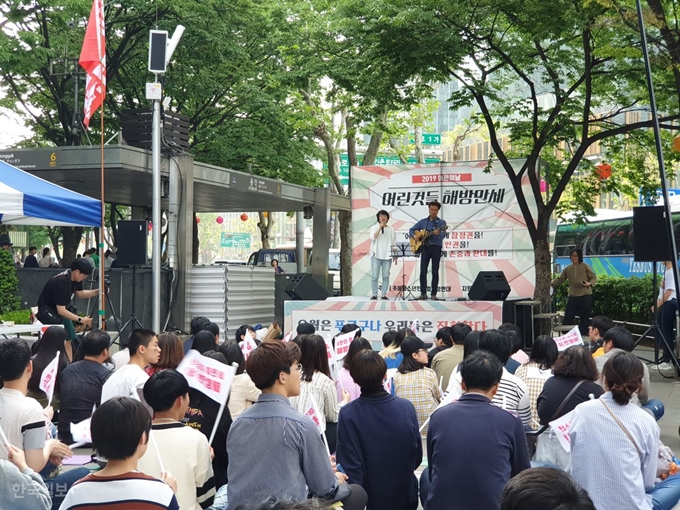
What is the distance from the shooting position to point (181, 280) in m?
17.1

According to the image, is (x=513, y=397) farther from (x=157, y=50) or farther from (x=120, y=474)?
(x=157, y=50)

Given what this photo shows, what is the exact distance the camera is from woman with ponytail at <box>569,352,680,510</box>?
461 cm

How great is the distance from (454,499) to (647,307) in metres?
17.5

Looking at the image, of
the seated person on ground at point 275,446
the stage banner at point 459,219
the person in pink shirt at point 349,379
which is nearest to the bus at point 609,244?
the stage banner at point 459,219

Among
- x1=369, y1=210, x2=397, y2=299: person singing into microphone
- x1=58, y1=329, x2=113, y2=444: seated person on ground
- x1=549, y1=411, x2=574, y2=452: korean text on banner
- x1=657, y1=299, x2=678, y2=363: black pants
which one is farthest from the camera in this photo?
x1=369, y1=210, x2=397, y2=299: person singing into microphone

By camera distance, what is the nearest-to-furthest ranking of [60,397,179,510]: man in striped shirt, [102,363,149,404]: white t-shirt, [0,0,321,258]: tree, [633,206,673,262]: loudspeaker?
1. [60,397,179,510]: man in striped shirt
2. [102,363,149,404]: white t-shirt
3. [633,206,673,262]: loudspeaker
4. [0,0,321,258]: tree

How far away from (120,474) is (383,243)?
13.7m

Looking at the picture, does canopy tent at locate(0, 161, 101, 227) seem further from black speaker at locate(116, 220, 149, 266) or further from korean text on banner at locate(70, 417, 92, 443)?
black speaker at locate(116, 220, 149, 266)

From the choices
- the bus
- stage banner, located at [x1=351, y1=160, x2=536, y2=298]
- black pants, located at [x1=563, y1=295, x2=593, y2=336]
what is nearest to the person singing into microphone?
stage banner, located at [x1=351, y1=160, x2=536, y2=298]

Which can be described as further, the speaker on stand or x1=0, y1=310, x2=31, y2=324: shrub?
the speaker on stand

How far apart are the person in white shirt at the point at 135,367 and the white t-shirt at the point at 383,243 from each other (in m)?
10.2

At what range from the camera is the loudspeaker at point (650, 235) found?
13156 mm

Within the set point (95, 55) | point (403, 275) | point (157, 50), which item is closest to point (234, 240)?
point (403, 275)

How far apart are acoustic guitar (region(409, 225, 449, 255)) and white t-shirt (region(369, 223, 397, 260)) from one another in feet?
2.41
